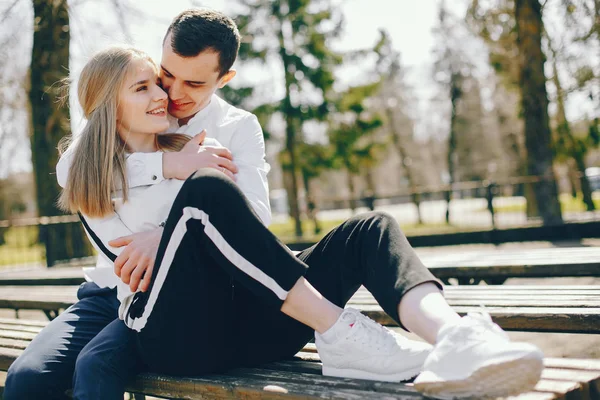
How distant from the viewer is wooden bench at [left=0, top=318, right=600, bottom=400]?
155cm

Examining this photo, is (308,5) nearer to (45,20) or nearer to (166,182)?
(45,20)

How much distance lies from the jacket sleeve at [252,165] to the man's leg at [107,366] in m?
0.67

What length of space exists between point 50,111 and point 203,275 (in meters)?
9.36

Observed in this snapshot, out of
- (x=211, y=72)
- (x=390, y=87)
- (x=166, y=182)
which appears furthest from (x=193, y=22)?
(x=390, y=87)

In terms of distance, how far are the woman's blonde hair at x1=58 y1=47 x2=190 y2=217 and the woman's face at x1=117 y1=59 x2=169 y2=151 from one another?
0.09 ft

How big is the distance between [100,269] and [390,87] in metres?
34.0

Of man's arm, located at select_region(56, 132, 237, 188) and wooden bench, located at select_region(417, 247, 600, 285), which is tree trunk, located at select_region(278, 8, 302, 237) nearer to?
wooden bench, located at select_region(417, 247, 600, 285)

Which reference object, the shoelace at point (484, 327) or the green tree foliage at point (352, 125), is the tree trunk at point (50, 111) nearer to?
the shoelace at point (484, 327)

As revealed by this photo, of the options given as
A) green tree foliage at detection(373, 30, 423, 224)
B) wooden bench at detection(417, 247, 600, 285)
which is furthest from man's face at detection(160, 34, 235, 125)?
green tree foliage at detection(373, 30, 423, 224)

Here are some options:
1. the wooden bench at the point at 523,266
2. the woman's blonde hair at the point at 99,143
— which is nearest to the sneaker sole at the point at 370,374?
the woman's blonde hair at the point at 99,143

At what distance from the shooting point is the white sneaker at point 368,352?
1.75m

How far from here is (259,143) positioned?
2.60 m

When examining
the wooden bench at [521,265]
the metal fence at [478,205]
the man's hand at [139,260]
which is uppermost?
the man's hand at [139,260]

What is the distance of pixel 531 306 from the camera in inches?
96.3
